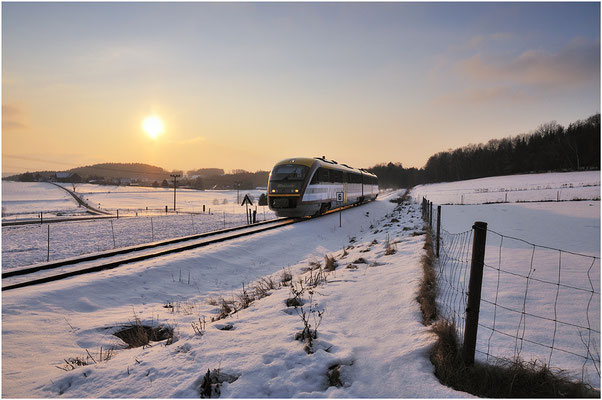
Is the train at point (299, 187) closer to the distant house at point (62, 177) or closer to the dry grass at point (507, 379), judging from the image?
the dry grass at point (507, 379)

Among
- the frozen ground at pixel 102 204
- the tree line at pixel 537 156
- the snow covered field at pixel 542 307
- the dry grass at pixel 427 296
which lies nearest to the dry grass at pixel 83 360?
the dry grass at pixel 427 296

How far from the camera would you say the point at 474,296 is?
335 centimetres

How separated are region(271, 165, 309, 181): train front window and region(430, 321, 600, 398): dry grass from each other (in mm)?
16831

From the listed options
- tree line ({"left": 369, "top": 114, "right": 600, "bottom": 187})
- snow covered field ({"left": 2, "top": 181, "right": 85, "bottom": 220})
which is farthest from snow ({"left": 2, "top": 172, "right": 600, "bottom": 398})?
tree line ({"left": 369, "top": 114, "right": 600, "bottom": 187})

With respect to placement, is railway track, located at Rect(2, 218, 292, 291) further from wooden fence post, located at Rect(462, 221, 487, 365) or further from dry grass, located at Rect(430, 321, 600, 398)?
wooden fence post, located at Rect(462, 221, 487, 365)

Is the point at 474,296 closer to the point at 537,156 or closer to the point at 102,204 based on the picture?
the point at 102,204

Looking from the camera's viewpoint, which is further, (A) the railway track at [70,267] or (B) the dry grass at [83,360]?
(A) the railway track at [70,267]

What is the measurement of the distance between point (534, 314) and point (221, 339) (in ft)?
17.1

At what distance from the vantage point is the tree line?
74750 millimetres

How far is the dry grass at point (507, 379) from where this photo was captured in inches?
115

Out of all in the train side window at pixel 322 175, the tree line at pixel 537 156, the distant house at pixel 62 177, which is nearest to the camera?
the train side window at pixel 322 175

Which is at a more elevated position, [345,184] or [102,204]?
[345,184]

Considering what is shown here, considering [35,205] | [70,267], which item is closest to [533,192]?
[70,267]

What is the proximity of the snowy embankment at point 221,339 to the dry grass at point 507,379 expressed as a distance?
20 centimetres
